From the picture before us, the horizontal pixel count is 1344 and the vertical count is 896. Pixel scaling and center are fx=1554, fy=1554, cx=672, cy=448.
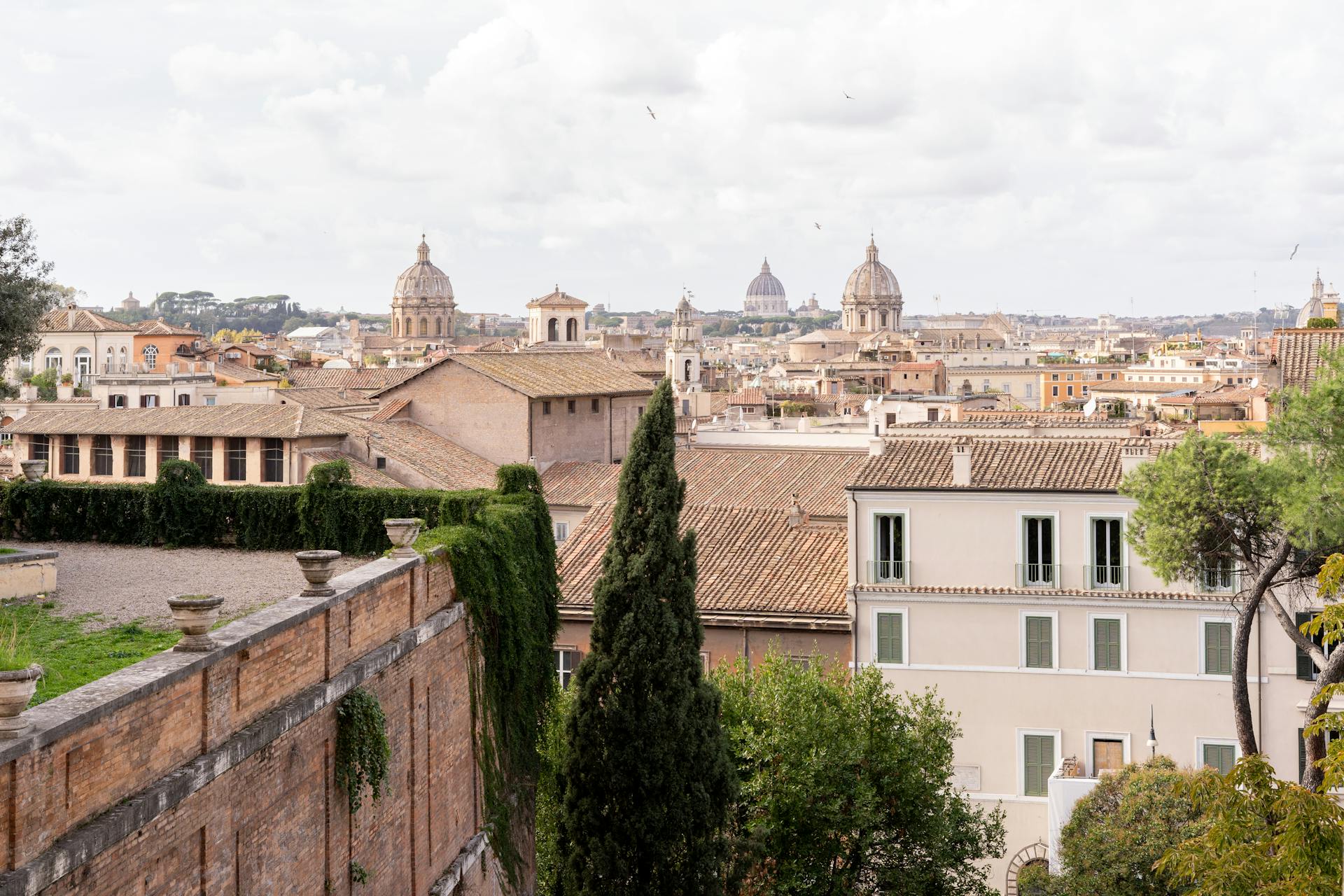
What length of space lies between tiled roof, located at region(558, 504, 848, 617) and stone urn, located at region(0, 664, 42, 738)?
15.0 m

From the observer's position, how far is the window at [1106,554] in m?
21.0

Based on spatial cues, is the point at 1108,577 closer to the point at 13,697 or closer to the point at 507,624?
the point at 507,624

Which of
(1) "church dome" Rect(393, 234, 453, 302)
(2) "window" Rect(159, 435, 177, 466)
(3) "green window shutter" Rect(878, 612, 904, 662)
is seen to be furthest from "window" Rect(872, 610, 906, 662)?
(1) "church dome" Rect(393, 234, 453, 302)

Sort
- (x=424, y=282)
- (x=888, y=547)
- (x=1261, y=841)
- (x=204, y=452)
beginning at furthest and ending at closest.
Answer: (x=424, y=282) < (x=204, y=452) < (x=888, y=547) < (x=1261, y=841)

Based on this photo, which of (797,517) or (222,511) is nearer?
(222,511)

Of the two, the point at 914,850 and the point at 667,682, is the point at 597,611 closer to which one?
the point at 667,682

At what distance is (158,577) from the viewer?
512 inches

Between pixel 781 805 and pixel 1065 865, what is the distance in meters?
2.99

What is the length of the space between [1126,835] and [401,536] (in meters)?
8.10

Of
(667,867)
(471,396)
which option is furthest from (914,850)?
(471,396)

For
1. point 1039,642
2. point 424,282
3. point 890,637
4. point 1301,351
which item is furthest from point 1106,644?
point 424,282

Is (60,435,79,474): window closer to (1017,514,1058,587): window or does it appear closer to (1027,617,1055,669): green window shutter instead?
(1017,514,1058,587): window

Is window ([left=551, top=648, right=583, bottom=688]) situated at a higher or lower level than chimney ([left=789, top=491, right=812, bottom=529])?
lower

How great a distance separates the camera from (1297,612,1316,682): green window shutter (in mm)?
19875
